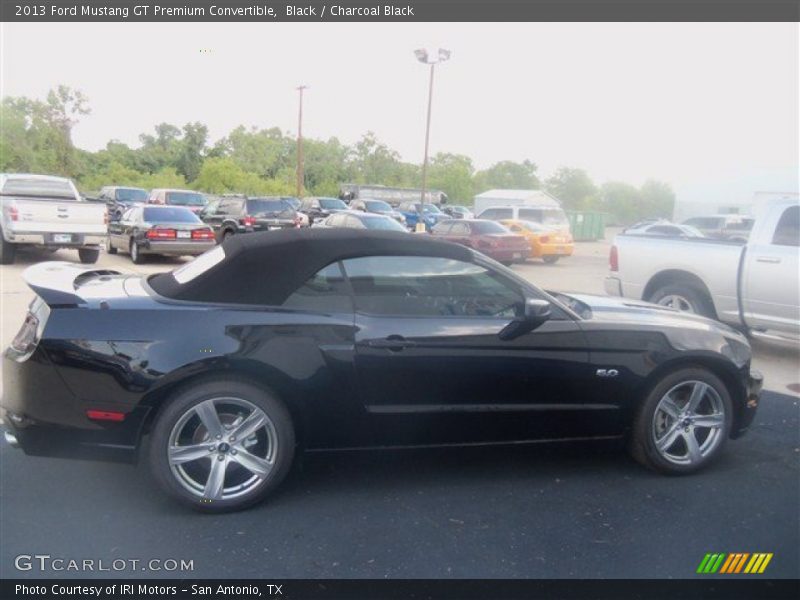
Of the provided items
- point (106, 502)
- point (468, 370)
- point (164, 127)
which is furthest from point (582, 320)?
point (164, 127)

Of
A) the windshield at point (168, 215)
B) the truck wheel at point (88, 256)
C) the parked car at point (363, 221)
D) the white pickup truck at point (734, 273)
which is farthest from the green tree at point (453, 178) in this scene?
the white pickup truck at point (734, 273)

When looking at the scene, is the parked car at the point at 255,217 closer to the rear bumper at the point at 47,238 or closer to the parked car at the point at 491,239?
the parked car at the point at 491,239

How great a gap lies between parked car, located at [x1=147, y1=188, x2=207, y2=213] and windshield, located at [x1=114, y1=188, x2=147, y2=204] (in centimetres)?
349

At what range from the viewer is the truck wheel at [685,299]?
27.3ft

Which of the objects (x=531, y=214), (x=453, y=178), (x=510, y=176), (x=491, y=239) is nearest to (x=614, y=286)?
(x=491, y=239)

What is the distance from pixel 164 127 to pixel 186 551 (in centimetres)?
4067

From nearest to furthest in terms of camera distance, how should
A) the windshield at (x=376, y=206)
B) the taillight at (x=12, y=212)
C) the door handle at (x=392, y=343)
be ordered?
the door handle at (x=392, y=343), the taillight at (x=12, y=212), the windshield at (x=376, y=206)

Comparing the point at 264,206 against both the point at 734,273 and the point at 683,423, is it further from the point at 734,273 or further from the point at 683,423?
the point at 683,423

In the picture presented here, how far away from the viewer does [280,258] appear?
3.96 m

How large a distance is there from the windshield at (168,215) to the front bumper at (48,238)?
8.48ft

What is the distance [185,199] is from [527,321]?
83.6ft

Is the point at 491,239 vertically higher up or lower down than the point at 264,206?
lower down

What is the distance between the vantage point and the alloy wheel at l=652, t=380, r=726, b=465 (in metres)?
4.29

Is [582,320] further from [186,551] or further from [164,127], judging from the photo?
[164,127]
